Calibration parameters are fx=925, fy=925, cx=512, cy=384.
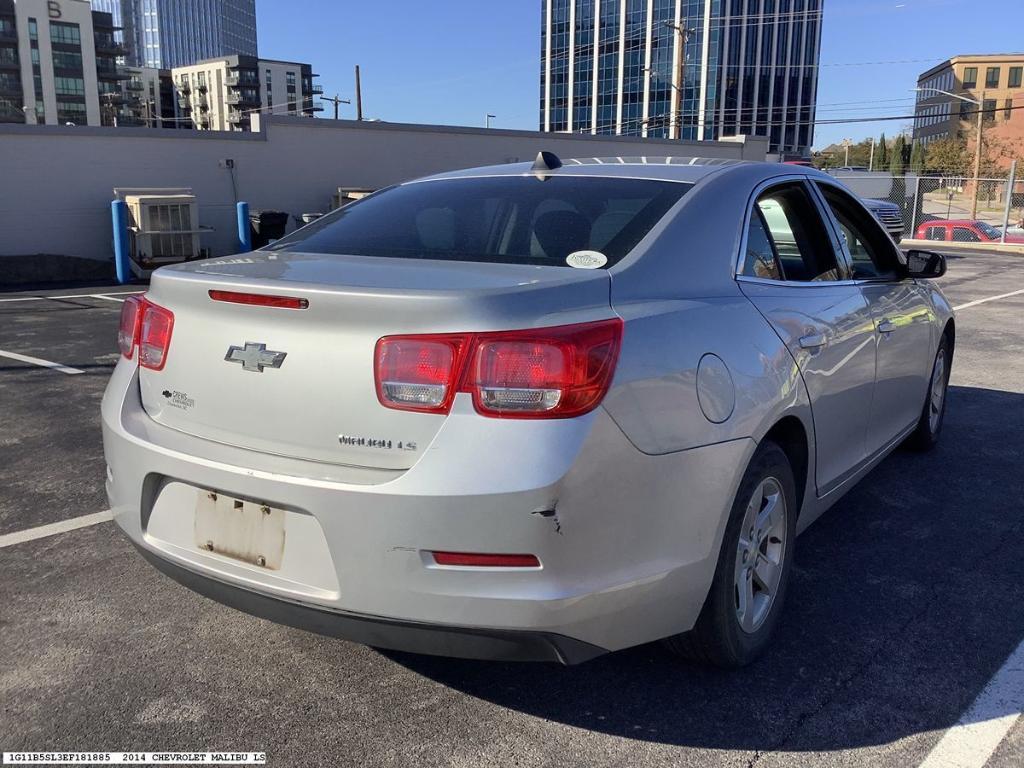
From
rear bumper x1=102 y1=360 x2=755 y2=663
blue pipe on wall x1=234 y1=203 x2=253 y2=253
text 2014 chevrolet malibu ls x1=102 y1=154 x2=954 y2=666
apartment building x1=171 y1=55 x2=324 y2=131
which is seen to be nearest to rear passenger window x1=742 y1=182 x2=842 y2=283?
text 2014 chevrolet malibu ls x1=102 y1=154 x2=954 y2=666

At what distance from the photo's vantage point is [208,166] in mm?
18375

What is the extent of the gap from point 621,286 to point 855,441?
1.77 metres

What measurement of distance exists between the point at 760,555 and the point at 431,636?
48.7 inches

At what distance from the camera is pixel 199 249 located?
16750mm

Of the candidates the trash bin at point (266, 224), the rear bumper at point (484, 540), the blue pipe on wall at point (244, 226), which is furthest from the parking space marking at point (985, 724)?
the trash bin at point (266, 224)

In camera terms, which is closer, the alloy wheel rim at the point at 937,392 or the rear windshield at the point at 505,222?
the rear windshield at the point at 505,222

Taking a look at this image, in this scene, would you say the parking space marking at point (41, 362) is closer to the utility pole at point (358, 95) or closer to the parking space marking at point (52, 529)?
the parking space marking at point (52, 529)

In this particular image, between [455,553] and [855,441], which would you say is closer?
[455,553]

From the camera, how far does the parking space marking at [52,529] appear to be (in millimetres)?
3934

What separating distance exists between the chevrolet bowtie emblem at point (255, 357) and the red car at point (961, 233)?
27039 millimetres

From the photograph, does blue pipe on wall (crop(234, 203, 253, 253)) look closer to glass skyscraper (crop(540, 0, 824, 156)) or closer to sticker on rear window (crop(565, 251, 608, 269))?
sticker on rear window (crop(565, 251, 608, 269))

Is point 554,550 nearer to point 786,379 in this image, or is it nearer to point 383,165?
point 786,379

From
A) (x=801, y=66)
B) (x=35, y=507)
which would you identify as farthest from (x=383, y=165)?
(x=801, y=66)

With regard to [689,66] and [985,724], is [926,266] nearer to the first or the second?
[985,724]
